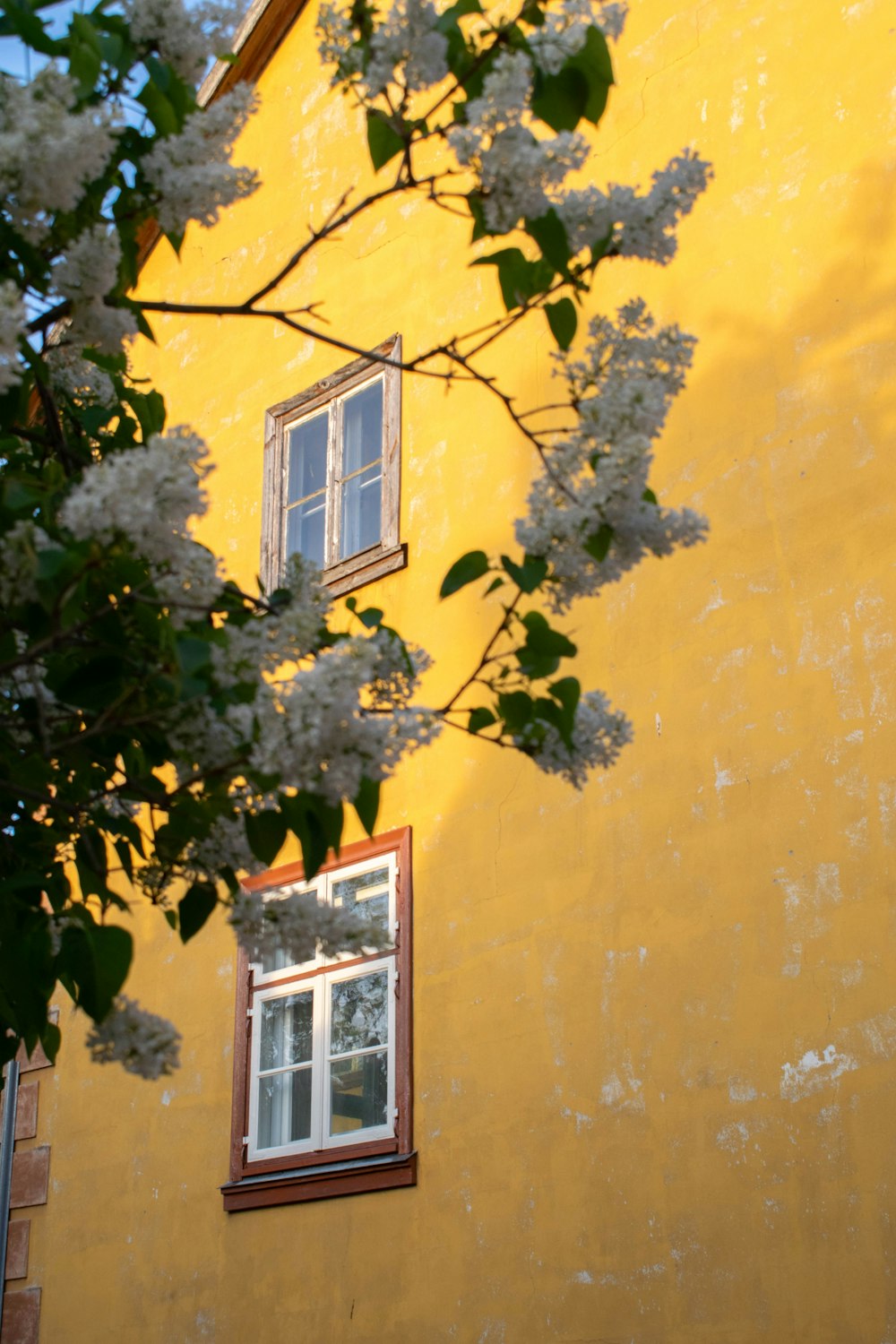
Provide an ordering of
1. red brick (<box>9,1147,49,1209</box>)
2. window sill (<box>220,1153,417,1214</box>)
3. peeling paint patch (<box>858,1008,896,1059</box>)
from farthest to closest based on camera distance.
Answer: red brick (<box>9,1147,49,1209</box>)
window sill (<box>220,1153,417,1214</box>)
peeling paint patch (<box>858,1008,896,1059</box>)

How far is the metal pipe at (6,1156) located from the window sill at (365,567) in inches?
112

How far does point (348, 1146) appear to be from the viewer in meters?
6.50

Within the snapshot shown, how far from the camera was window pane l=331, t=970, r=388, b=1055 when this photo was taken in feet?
21.8

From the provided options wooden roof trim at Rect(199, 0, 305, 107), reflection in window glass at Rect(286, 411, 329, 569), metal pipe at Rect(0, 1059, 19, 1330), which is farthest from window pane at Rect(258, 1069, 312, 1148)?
wooden roof trim at Rect(199, 0, 305, 107)

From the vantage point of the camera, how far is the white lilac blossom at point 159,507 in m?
2.11

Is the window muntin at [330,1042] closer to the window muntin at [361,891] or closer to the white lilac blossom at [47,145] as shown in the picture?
the window muntin at [361,891]

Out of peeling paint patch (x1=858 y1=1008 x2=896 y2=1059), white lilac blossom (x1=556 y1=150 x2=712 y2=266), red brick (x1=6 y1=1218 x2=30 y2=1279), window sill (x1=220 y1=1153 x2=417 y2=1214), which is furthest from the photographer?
red brick (x1=6 y1=1218 x2=30 y2=1279)

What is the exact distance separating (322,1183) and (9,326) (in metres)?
4.97

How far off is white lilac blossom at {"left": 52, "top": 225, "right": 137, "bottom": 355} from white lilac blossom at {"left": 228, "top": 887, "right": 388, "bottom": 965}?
3.31 feet

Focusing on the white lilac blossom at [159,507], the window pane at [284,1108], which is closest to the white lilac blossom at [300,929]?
the white lilac blossom at [159,507]

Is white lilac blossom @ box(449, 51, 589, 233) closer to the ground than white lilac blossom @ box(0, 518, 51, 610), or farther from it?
farther from it

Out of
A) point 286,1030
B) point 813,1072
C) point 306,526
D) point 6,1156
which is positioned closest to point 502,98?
point 813,1072

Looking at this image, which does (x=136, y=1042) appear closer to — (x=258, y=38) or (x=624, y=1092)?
(x=624, y=1092)

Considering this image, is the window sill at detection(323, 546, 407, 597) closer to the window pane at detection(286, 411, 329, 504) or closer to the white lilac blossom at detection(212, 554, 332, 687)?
the window pane at detection(286, 411, 329, 504)
